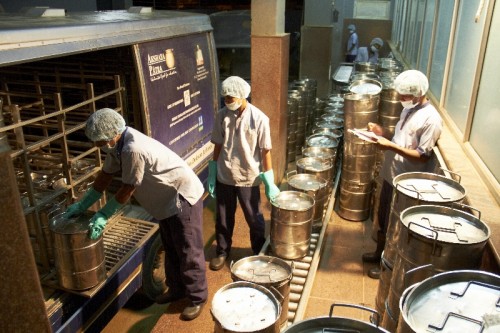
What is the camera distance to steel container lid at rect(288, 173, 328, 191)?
464cm

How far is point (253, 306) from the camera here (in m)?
2.56

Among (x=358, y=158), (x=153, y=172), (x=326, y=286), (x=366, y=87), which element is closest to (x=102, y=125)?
(x=153, y=172)

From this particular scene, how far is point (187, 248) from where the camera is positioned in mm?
3664

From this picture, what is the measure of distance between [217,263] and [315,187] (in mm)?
1388

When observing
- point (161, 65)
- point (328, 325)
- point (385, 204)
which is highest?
point (161, 65)

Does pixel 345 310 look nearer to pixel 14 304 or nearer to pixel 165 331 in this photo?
pixel 165 331

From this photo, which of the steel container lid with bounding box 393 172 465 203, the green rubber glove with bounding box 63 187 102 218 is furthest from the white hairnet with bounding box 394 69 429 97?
the green rubber glove with bounding box 63 187 102 218

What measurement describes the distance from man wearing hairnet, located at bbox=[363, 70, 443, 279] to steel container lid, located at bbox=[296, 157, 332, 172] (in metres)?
0.89

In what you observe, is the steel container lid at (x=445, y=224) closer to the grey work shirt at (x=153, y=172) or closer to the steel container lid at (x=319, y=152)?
the grey work shirt at (x=153, y=172)

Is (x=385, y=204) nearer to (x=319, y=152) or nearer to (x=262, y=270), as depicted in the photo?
(x=319, y=152)

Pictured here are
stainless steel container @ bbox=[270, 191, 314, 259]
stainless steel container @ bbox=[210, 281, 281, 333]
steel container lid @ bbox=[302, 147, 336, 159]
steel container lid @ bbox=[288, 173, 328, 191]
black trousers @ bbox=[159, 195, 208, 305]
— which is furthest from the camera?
steel container lid @ bbox=[302, 147, 336, 159]

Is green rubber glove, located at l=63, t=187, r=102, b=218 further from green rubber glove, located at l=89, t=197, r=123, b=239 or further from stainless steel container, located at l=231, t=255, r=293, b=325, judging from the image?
stainless steel container, located at l=231, t=255, r=293, b=325

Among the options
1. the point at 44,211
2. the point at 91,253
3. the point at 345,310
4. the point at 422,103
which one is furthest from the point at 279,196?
the point at 44,211

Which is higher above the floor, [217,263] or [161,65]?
[161,65]
